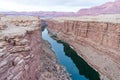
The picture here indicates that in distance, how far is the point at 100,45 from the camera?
35.7m

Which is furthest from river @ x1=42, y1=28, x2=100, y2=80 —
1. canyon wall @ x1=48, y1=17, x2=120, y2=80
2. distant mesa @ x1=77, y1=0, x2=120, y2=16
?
distant mesa @ x1=77, y1=0, x2=120, y2=16

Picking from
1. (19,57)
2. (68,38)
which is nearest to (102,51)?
(68,38)

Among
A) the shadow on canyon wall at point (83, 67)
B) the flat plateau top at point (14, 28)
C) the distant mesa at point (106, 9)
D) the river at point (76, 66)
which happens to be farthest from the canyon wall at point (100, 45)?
the distant mesa at point (106, 9)

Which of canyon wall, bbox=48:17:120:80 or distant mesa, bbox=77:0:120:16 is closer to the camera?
canyon wall, bbox=48:17:120:80

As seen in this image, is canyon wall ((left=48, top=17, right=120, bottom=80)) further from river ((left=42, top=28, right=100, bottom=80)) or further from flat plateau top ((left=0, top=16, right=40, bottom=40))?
flat plateau top ((left=0, top=16, right=40, bottom=40))

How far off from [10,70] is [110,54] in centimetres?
2474

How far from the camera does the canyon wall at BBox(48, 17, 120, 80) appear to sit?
27.0 metres

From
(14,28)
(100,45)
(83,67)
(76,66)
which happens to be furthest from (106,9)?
(14,28)

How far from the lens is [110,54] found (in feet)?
100

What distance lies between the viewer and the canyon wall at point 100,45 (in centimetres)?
2704

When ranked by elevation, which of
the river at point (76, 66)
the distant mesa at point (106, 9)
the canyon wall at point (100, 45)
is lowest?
the river at point (76, 66)

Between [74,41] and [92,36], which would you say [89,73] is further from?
[74,41]

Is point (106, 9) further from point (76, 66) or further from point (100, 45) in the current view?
point (76, 66)

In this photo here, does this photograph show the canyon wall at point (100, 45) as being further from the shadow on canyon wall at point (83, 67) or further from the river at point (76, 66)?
the river at point (76, 66)
